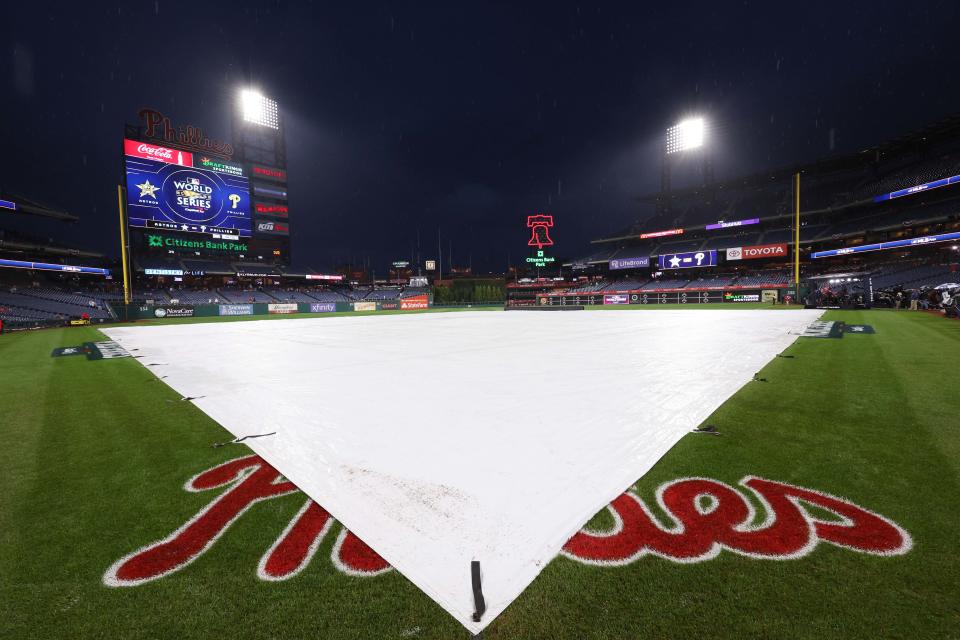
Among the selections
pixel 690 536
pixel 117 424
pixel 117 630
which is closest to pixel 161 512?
pixel 117 630

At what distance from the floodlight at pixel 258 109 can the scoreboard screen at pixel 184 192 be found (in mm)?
14021

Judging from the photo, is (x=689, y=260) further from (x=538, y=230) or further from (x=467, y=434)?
(x=467, y=434)

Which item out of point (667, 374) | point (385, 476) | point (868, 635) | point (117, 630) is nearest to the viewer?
point (868, 635)

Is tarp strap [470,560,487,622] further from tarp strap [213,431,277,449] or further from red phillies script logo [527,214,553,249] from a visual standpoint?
red phillies script logo [527,214,553,249]

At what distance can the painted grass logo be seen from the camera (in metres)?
2.07

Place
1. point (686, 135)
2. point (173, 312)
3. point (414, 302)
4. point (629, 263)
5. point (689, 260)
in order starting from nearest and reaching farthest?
point (173, 312)
point (414, 302)
point (689, 260)
point (686, 135)
point (629, 263)

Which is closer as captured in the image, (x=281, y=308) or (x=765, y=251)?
(x=281, y=308)

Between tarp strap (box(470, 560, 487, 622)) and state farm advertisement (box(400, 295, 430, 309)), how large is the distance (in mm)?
50886

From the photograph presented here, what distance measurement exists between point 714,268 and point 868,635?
6430cm

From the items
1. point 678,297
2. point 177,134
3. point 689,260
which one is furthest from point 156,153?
point 689,260

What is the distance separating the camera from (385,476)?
3.04 meters

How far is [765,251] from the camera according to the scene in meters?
48.3

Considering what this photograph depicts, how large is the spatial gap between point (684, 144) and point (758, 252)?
62.7ft

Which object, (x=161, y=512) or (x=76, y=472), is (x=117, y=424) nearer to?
(x=76, y=472)
